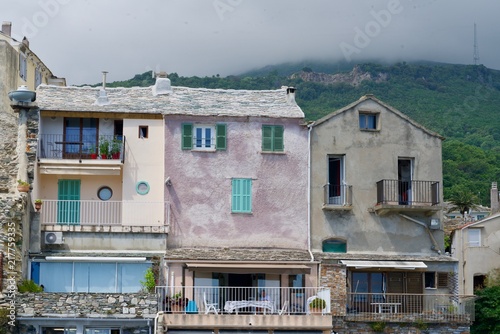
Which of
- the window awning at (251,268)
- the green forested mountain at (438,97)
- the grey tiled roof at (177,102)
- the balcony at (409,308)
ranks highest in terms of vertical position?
the green forested mountain at (438,97)

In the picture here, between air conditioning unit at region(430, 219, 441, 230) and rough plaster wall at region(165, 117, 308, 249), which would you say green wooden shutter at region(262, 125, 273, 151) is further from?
air conditioning unit at region(430, 219, 441, 230)

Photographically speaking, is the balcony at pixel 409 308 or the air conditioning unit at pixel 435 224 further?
the air conditioning unit at pixel 435 224

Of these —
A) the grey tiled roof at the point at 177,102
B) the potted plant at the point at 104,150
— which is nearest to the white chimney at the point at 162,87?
the grey tiled roof at the point at 177,102

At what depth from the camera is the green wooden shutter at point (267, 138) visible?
42.7 m

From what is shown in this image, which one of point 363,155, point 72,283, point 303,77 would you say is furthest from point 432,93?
point 72,283

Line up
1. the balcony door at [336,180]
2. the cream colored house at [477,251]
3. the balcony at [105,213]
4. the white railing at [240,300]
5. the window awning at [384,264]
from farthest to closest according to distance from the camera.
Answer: the cream colored house at [477,251]
the balcony door at [336,180]
the balcony at [105,213]
the window awning at [384,264]
the white railing at [240,300]

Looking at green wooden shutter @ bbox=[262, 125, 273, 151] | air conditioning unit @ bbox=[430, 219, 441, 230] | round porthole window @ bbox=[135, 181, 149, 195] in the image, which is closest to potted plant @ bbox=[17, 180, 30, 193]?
round porthole window @ bbox=[135, 181, 149, 195]

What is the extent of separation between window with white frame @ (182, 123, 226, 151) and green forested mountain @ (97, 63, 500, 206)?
3391 centimetres

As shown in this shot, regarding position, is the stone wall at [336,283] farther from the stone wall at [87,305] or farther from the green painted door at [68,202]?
the green painted door at [68,202]

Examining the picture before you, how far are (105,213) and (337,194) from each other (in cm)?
1088

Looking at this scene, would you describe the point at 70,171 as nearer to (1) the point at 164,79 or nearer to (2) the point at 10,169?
(2) the point at 10,169

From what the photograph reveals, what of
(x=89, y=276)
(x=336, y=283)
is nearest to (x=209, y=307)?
(x=89, y=276)

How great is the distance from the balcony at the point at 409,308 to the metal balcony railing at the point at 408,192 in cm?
441

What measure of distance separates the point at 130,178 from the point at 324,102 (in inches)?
2673
